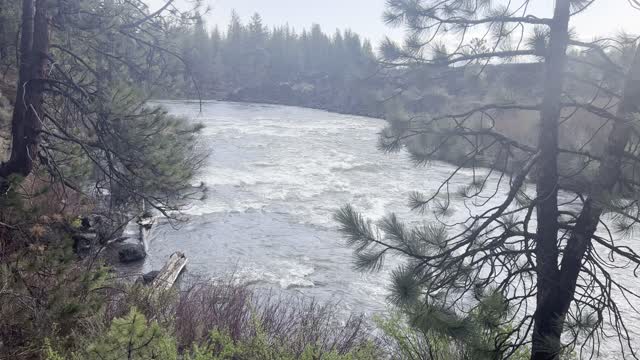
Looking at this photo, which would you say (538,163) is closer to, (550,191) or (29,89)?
(550,191)

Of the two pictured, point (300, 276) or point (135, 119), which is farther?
point (300, 276)

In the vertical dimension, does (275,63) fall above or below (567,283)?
above

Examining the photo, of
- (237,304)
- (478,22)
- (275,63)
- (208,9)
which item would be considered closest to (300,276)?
(237,304)

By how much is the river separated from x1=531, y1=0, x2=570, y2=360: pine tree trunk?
1.08 meters

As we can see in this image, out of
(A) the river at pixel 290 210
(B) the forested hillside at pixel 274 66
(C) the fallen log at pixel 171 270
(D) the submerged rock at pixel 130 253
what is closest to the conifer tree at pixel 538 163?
(A) the river at pixel 290 210

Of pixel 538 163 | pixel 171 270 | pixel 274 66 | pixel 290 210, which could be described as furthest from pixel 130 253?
pixel 274 66

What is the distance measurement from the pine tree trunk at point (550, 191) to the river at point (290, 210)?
3.55 ft

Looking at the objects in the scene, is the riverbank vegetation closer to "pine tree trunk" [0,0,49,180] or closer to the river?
"pine tree trunk" [0,0,49,180]

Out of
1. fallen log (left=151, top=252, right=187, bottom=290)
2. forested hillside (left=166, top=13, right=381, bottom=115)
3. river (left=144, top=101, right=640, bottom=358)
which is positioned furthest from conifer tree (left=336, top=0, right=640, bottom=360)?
forested hillside (left=166, top=13, right=381, bottom=115)

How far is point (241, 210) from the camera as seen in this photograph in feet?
48.4

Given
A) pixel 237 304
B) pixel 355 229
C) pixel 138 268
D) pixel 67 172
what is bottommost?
pixel 138 268

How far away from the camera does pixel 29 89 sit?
17.6 feet

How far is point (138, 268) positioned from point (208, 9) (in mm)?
6001

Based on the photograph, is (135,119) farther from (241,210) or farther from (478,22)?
(241,210)
